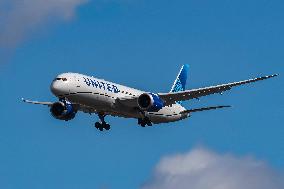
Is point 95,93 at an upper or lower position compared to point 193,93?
lower

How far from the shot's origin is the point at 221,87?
3930 inches

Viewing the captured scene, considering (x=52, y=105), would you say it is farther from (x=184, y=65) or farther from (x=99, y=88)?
(x=184, y=65)

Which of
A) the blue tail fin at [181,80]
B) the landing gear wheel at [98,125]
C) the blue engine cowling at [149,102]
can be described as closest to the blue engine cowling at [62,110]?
the landing gear wheel at [98,125]

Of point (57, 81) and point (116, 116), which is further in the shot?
point (116, 116)

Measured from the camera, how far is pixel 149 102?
326ft

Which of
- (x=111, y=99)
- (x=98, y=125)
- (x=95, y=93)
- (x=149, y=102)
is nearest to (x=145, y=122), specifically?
(x=149, y=102)

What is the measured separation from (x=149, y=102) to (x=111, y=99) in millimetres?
4349

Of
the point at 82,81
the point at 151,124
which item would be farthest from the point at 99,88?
the point at 151,124

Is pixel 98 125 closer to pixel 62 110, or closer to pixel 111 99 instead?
pixel 62 110

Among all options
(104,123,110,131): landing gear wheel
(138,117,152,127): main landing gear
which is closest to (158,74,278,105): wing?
(138,117,152,127): main landing gear

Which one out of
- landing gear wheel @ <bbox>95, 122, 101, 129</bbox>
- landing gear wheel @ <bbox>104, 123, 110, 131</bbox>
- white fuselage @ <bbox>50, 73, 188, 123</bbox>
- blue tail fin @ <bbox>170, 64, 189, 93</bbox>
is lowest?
white fuselage @ <bbox>50, 73, 188, 123</bbox>

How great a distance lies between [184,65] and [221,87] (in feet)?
87.7

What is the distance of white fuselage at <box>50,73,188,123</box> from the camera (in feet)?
311

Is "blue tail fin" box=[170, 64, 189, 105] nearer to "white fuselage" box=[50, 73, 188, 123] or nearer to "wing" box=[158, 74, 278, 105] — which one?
"white fuselage" box=[50, 73, 188, 123]
